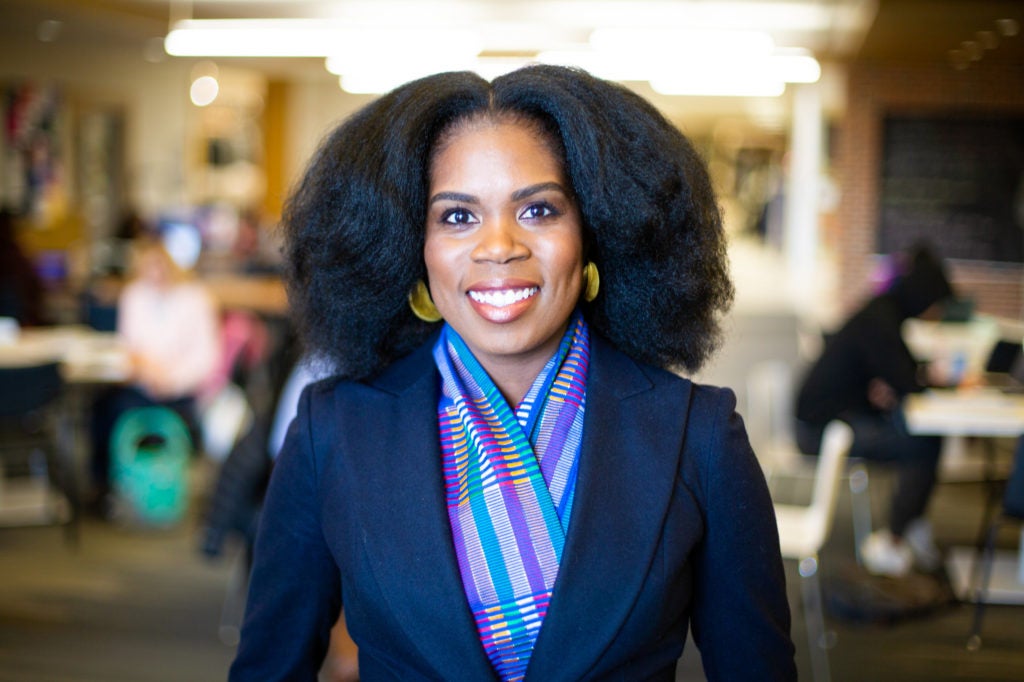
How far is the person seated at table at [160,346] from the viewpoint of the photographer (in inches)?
236

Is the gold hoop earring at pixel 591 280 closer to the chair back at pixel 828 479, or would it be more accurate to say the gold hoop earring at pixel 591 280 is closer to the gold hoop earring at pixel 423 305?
the gold hoop earring at pixel 423 305

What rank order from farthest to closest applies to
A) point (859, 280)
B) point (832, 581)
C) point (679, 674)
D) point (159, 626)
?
point (859, 280)
point (832, 581)
point (159, 626)
point (679, 674)

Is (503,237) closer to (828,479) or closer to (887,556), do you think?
(828,479)

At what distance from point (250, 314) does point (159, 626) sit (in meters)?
3.91

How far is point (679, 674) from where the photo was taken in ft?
12.6

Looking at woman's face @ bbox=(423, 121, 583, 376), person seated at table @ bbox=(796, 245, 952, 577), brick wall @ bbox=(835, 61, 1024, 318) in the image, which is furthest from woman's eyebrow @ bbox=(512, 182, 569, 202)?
brick wall @ bbox=(835, 61, 1024, 318)

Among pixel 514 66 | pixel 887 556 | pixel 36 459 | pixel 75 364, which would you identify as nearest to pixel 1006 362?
pixel 887 556

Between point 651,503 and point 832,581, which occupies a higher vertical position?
point 651,503

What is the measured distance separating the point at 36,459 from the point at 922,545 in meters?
5.07

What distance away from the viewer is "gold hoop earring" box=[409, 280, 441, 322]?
161 centimetres

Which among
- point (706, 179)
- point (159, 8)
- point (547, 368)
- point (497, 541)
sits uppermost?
point (159, 8)

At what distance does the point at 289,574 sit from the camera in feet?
4.84

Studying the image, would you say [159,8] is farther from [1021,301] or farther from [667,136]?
[667,136]

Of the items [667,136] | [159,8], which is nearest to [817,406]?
[667,136]
